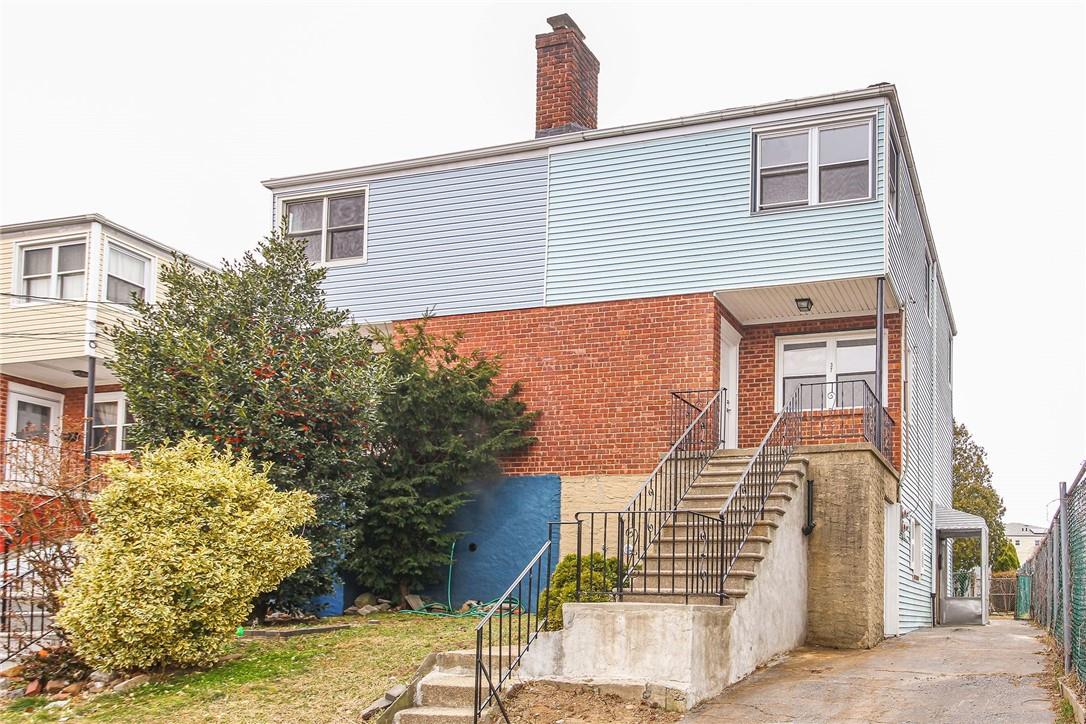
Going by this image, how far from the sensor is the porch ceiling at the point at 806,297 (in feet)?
50.8

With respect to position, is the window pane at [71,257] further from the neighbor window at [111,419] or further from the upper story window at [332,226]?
the upper story window at [332,226]

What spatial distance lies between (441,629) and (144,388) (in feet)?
14.6

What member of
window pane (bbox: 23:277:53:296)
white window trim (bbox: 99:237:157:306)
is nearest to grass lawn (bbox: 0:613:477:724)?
white window trim (bbox: 99:237:157:306)

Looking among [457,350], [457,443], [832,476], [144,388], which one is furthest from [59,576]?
[832,476]

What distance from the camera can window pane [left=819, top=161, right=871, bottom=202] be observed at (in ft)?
50.1

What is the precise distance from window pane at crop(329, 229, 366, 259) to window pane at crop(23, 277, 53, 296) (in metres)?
6.95

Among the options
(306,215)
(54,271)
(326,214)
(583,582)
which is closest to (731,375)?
(583,582)

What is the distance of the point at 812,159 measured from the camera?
51.1 ft

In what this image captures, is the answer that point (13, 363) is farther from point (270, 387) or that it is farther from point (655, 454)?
point (655, 454)

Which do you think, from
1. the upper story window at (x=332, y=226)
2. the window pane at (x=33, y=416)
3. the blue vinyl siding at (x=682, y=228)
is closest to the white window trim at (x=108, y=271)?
the window pane at (x=33, y=416)

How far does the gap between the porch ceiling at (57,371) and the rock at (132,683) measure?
41.2ft

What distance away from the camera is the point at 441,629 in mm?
12977

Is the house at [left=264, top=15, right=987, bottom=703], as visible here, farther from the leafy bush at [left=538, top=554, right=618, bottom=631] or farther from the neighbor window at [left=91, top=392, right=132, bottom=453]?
the neighbor window at [left=91, top=392, right=132, bottom=453]

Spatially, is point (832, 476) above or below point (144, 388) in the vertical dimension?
below
